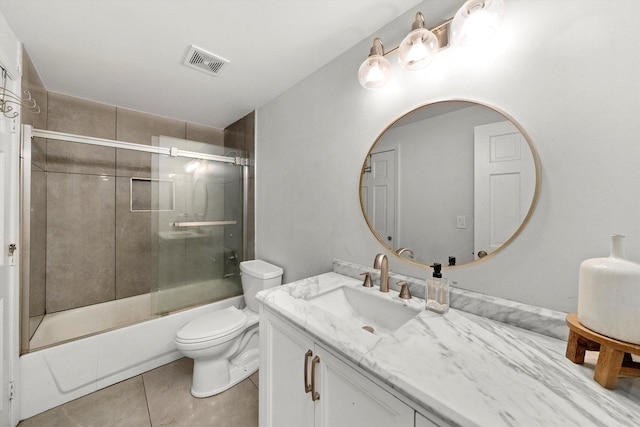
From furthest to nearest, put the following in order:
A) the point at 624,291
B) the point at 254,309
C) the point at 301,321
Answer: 1. the point at 254,309
2. the point at 301,321
3. the point at 624,291

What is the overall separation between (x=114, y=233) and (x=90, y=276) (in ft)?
1.36

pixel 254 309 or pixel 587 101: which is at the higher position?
pixel 587 101

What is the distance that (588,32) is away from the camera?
75 cm

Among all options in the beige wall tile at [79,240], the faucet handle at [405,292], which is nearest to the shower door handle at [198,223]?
the beige wall tile at [79,240]

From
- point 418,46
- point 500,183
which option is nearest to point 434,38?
point 418,46

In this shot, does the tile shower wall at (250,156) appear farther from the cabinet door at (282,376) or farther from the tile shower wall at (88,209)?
the cabinet door at (282,376)

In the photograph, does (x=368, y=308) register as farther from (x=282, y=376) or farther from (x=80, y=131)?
(x=80, y=131)

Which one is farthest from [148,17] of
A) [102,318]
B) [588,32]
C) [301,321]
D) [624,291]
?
[102,318]

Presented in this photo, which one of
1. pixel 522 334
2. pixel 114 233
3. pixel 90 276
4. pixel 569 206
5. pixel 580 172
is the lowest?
pixel 90 276

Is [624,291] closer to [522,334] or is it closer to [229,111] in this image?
[522,334]

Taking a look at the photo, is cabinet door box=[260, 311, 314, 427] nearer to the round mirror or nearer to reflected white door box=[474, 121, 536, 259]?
the round mirror

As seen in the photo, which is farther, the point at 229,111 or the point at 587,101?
the point at 229,111

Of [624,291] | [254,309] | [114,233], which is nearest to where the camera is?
[624,291]

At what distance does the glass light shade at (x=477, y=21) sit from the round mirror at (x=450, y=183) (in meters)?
0.22
